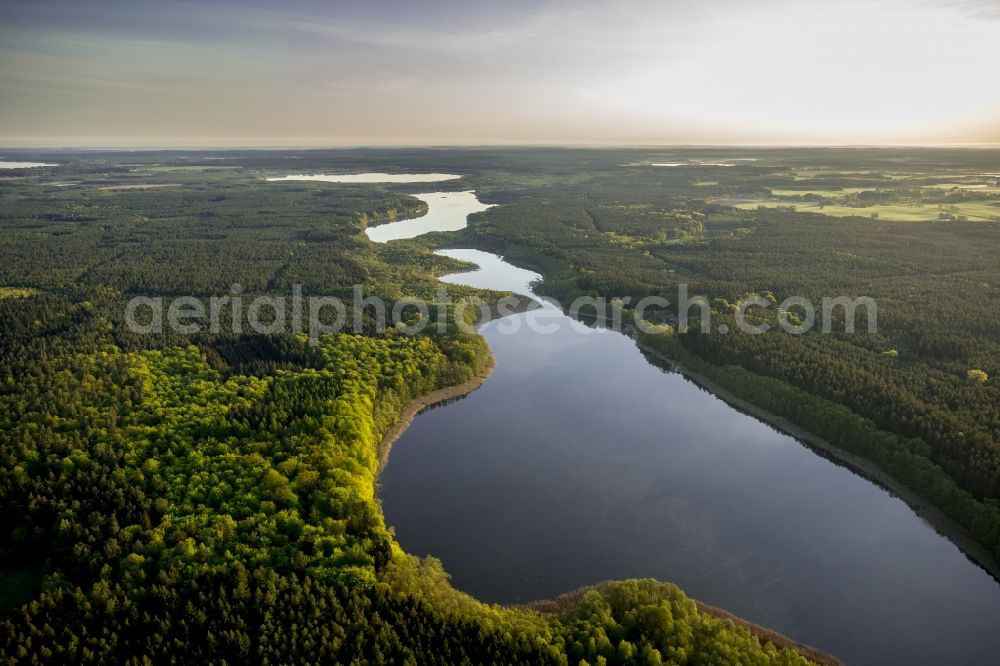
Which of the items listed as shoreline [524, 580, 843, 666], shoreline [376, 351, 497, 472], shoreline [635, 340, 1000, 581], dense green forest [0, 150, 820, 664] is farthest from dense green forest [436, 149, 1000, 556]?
shoreline [376, 351, 497, 472]

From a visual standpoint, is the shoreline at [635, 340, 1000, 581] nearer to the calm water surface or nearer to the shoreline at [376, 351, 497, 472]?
the calm water surface

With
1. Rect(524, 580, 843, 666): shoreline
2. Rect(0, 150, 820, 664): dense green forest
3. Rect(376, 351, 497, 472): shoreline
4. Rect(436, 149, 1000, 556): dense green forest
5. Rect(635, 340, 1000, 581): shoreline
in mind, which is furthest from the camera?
Rect(376, 351, 497, 472): shoreline

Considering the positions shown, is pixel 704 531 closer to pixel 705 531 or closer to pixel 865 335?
pixel 705 531

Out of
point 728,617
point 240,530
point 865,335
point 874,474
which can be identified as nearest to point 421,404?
point 240,530

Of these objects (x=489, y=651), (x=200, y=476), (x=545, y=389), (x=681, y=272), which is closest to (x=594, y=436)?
(x=545, y=389)

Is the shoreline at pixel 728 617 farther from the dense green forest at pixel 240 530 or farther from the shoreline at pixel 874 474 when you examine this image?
the shoreline at pixel 874 474

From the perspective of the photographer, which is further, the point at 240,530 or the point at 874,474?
the point at 874,474

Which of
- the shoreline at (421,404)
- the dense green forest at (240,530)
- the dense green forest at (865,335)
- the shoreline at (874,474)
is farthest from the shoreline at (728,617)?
the shoreline at (421,404)
